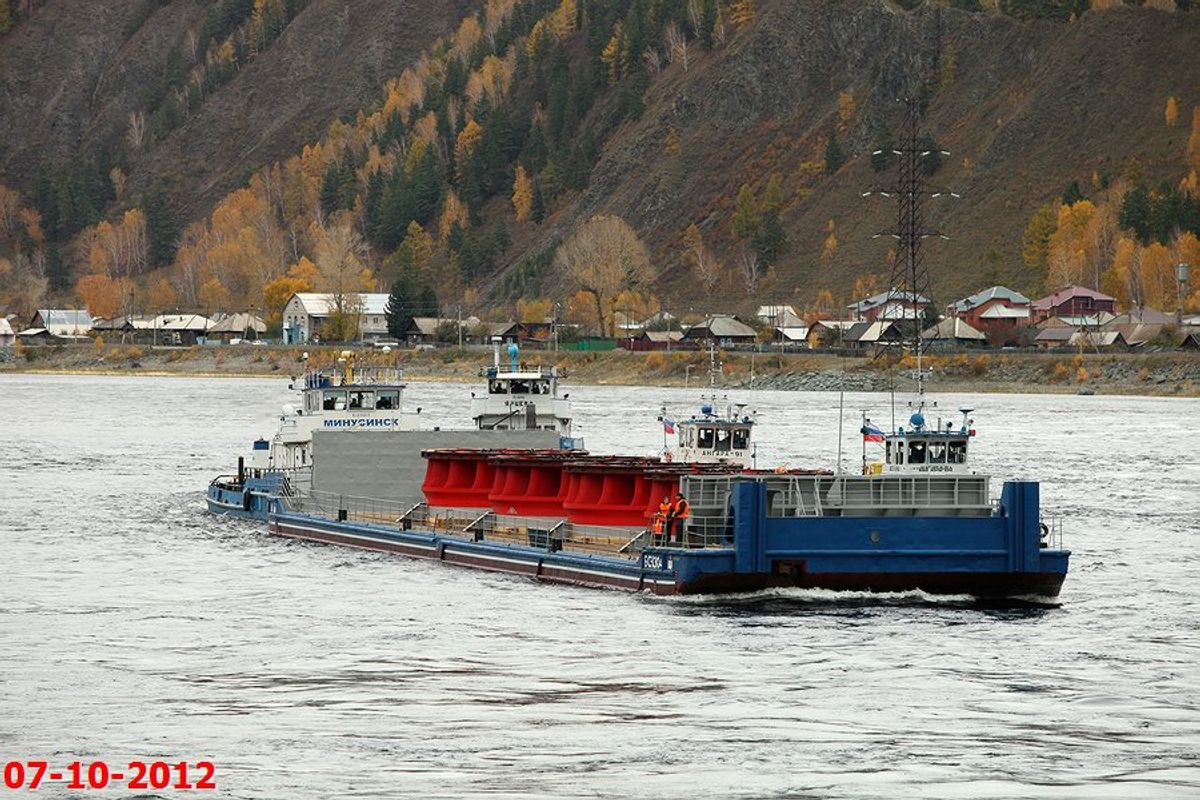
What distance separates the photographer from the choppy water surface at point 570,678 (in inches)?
1542

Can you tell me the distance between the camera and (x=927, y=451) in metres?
61.2

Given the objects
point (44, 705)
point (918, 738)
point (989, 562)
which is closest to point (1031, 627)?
point (989, 562)

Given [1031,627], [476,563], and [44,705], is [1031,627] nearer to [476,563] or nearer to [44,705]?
[476,563]

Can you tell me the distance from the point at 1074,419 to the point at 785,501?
105 meters

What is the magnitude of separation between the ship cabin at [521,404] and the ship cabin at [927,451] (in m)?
24.2

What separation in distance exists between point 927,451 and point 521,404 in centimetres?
2632

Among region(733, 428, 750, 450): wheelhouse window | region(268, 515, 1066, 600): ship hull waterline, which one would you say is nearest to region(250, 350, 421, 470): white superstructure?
region(268, 515, 1066, 600): ship hull waterline

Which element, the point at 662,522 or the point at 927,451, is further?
the point at 927,451

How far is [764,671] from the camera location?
159ft

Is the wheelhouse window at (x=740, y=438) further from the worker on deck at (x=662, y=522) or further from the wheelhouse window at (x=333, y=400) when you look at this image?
the wheelhouse window at (x=333, y=400)

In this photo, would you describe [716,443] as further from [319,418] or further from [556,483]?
[319,418]

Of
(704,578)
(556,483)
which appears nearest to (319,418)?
(556,483)

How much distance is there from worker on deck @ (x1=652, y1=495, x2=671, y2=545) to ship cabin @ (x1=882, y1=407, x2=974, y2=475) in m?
7.07
